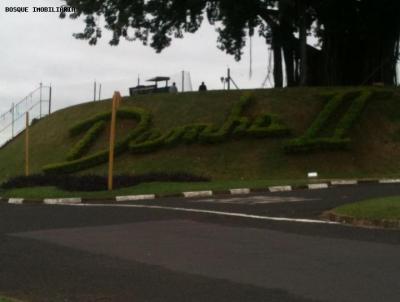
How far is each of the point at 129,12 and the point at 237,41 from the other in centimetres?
579

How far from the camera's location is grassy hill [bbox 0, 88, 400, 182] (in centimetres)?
2603

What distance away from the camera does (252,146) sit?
2741 cm

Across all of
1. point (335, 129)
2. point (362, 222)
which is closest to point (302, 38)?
point (335, 129)

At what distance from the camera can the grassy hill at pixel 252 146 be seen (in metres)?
26.0

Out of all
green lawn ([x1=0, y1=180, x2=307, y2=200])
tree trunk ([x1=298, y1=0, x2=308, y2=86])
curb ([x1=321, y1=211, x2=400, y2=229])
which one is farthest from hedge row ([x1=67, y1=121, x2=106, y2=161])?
curb ([x1=321, y1=211, x2=400, y2=229])

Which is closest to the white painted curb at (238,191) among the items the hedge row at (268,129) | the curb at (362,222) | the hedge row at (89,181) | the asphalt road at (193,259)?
the hedge row at (89,181)

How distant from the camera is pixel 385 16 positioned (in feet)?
106

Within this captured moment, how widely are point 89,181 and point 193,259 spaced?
13.7 metres

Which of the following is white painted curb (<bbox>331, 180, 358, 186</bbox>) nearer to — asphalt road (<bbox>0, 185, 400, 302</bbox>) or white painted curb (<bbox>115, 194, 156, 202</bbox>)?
white painted curb (<bbox>115, 194, 156, 202</bbox>)

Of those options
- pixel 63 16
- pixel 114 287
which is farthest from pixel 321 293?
pixel 63 16

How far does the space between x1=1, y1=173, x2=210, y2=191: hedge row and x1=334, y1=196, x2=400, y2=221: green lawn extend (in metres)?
10.2

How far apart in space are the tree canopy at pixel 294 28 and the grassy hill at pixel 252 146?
4.12 metres

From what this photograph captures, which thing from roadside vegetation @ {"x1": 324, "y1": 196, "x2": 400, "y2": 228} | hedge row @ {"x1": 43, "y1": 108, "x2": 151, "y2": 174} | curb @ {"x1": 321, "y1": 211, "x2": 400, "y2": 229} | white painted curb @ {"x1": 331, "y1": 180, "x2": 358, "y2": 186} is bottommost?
curb @ {"x1": 321, "y1": 211, "x2": 400, "y2": 229}

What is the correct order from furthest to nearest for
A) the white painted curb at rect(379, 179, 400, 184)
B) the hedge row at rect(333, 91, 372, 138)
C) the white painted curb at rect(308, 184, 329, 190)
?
the hedge row at rect(333, 91, 372, 138) → the white painted curb at rect(379, 179, 400, 184) → the white painted curb at rect(308, 184, 329, 190)
